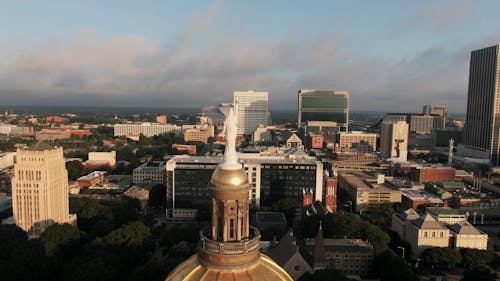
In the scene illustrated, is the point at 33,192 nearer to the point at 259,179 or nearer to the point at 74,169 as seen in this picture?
the point at 259,179

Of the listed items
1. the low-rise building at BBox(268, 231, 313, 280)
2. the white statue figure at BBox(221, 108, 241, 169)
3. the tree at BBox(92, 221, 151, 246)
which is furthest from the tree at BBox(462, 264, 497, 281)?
the white statue figure at BBox(221, 108, 241, 169)

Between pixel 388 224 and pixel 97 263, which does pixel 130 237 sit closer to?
pixel 97 263

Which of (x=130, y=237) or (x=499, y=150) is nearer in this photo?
(x=130, y=237)

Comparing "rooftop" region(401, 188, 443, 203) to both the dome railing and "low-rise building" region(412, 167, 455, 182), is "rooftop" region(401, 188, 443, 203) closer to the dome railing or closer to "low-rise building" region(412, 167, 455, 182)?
"low-rise building" region(412, 167, 455, 182)

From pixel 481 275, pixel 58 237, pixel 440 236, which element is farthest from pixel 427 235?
pixel 58 237

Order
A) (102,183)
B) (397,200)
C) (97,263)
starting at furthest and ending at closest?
(102,183)
(397,200)
(97,263)

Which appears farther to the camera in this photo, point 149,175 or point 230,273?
point 149,175

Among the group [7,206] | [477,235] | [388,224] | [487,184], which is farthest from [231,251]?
[487,184]
